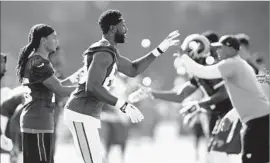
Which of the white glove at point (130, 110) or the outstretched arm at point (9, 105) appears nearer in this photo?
the white glove at point (130, 110)

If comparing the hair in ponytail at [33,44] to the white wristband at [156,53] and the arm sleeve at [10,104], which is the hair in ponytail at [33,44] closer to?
the white wristband at [156,53]

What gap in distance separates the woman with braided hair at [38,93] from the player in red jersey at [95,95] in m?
0.27

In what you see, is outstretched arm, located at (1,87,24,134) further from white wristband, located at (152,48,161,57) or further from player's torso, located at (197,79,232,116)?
white wristband, located at (152,48,161,57)

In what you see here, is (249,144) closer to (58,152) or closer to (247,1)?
(58,152)

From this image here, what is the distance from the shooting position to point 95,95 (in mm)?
6953

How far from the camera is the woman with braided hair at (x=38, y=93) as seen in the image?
7277 mm

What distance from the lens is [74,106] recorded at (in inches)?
284

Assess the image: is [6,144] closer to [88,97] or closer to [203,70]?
[88,97]

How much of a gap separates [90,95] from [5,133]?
3.32m

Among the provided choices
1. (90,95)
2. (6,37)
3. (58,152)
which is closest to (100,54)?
(90,95)

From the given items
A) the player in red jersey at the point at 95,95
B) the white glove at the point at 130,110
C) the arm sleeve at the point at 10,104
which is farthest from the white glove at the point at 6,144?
the white glove at the point at 130,110

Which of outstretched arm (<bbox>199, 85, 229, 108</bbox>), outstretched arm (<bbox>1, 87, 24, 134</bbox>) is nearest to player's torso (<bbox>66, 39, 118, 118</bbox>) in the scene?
outstretched arm (<bbox>199, 85, 229, 108</bbox>)

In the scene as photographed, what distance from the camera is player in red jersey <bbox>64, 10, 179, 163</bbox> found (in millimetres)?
6922

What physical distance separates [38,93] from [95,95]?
0.77 m
